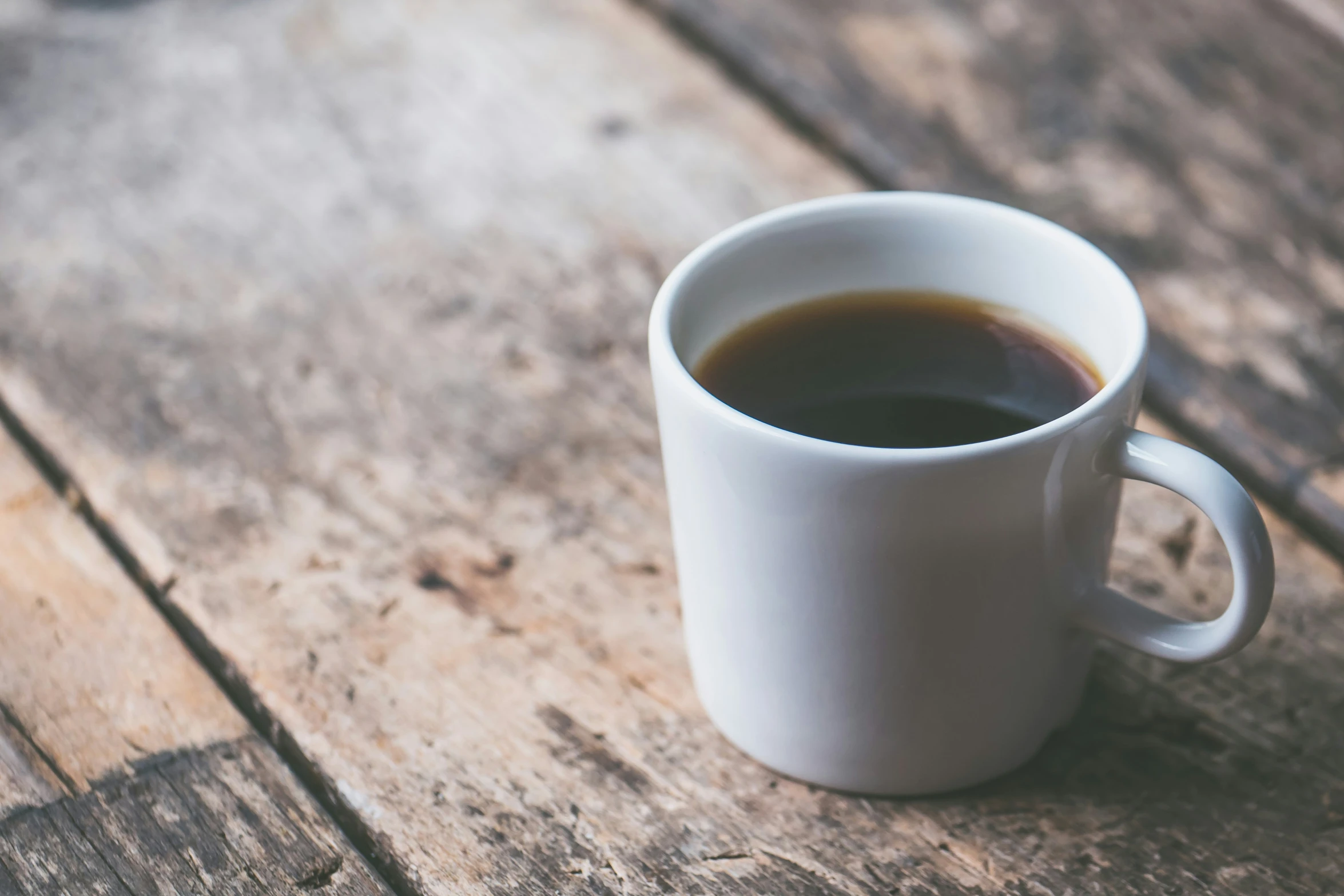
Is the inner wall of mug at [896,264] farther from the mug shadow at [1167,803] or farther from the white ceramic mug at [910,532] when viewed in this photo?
the mug shadow at [1167,803]

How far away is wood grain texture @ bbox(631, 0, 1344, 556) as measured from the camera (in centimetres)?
71

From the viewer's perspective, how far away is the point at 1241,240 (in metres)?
0.79

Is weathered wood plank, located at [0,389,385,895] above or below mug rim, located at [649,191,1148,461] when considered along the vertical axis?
below

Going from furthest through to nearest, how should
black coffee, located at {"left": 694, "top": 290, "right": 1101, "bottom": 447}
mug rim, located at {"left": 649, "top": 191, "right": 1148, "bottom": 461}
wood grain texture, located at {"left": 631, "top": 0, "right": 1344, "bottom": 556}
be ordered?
wood grain texture, located at {"left": 631, "top": 0, "right": 1344, "bottom": 556}
black coffee, located at {"left": 694, "top": 290, "right": 1101, "bottom": 447}
mug rim, located at {"left": 649, "top": 191, "right": 1148, "bottom": 461}

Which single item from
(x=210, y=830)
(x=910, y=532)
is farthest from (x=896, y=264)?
(x=210, y=830)

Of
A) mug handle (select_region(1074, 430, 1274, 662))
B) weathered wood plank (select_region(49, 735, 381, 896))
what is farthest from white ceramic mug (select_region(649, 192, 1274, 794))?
weathered wood plank (select_region(49, 735, 381, 896))

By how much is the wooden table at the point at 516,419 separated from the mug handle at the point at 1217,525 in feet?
0.27

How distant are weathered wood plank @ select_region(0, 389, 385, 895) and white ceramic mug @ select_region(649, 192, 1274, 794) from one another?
18 cm

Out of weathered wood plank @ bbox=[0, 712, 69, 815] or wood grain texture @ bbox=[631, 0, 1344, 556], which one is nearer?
weathered wood plank @ bbox=[0, 712, 69, 815]

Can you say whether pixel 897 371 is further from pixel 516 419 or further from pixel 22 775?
pixel 22 775

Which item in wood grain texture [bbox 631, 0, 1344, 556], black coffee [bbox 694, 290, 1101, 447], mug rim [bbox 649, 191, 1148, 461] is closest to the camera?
mug rim [bbox 649, 191, 1148, 461]

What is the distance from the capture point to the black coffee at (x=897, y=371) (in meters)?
0.53

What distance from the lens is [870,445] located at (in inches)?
20.4

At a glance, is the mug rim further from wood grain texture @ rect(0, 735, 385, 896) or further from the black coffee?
wood grain texture @ rect(0, 735, 385, 896)
